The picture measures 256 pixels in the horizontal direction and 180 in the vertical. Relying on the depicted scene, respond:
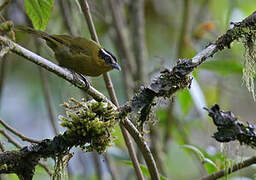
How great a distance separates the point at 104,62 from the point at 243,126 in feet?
4.59

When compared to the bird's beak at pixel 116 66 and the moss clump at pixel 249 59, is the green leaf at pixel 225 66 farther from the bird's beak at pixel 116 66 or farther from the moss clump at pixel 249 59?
the moss clump at pixel 249 59

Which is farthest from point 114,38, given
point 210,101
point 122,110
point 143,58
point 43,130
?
point 122,110

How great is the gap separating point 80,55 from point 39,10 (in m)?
0.73

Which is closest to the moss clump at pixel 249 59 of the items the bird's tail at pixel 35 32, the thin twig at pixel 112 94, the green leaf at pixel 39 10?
the thin twig at pixel 112 94

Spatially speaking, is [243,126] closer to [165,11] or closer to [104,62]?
[104,62]

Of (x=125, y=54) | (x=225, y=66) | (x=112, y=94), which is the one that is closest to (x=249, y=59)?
(x=112, y=94)

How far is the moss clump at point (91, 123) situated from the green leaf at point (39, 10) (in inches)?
24.5

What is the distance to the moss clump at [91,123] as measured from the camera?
1.49 metres

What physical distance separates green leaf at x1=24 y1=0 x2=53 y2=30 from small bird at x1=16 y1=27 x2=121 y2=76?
536 millimetres

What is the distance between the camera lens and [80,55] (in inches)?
107

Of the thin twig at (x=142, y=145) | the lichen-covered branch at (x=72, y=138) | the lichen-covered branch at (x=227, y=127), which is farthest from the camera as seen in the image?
the thin twig at (x=142, y=145)

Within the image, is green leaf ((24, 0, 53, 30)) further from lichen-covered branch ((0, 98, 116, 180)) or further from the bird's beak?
the bird's beak

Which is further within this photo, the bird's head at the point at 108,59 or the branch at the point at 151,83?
the bird's head at the point at 108,59

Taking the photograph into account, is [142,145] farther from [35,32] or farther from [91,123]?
[35,32]
